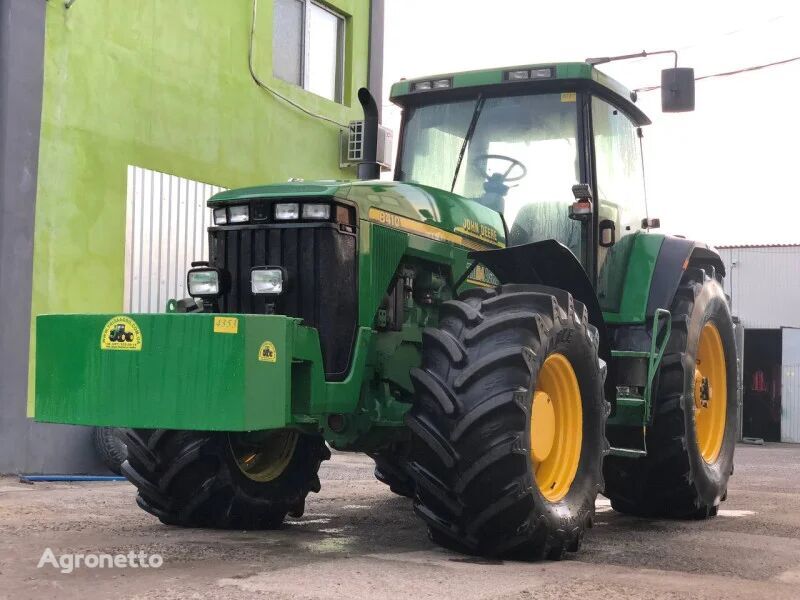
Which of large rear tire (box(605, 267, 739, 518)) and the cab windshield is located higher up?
the cab windshield

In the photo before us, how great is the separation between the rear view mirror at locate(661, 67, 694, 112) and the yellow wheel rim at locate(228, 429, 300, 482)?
3.45 meters

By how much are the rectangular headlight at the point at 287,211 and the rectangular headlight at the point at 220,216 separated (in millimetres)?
344

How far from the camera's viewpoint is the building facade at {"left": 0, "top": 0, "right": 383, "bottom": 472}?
1048 cm

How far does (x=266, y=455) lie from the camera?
280 inches

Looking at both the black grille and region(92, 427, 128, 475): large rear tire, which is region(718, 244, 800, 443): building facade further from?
the black grille

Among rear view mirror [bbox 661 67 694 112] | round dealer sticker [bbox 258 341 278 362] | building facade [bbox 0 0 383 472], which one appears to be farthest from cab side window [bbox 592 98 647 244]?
building facade [bbox 0 0 383 472]

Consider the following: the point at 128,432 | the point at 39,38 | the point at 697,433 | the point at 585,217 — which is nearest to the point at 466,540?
the point at 128,432

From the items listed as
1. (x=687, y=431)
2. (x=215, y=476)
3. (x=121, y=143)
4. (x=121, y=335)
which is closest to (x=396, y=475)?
(x=687, y=431)

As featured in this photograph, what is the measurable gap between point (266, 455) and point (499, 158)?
7.94 ft

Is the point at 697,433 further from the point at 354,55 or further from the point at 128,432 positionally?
the point at 354,55

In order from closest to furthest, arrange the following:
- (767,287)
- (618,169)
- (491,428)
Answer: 1. (491,428)
2. (618,169)
3. (767,287)

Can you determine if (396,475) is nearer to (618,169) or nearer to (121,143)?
(618,169)

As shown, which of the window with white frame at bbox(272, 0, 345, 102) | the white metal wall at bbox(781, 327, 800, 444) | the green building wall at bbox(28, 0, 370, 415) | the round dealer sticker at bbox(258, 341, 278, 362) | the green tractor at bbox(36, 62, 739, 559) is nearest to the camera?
the round dealer sticker at bbox(258, 341, 278, 362)

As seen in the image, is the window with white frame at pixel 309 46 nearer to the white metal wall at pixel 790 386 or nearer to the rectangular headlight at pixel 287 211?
the rectangular headlight at pixel 287 211
